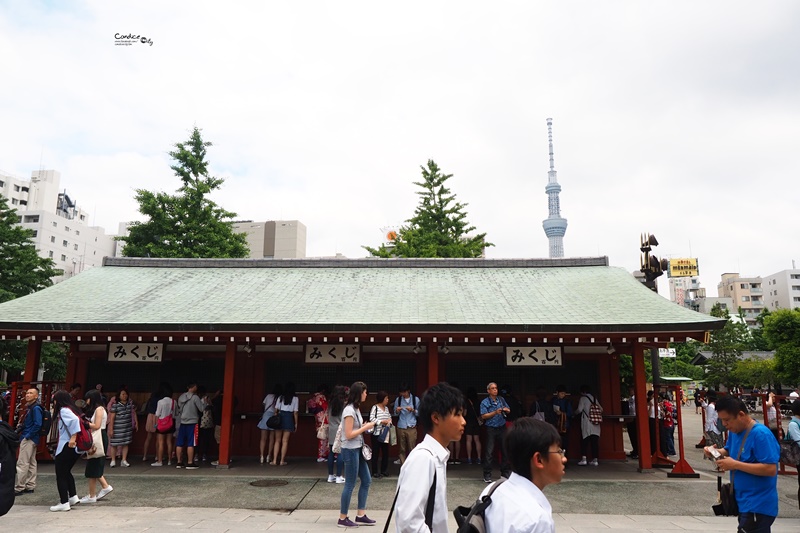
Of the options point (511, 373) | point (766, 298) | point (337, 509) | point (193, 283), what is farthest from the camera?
point (766, 298)

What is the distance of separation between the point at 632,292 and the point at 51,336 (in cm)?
1385

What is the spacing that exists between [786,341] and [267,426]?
33.2 meters

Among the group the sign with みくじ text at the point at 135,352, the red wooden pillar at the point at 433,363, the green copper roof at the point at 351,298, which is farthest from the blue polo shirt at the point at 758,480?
the sign with みくじ text at the point at 135,352

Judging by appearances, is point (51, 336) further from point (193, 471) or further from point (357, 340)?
point (357, 340)

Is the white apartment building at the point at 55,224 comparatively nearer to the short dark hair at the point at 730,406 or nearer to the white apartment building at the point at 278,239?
the white apartment building at the point at 278,239

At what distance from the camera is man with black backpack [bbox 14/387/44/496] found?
355 inches

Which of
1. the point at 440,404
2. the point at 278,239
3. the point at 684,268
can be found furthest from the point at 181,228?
the point at 684,268

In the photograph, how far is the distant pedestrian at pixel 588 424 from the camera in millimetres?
11945

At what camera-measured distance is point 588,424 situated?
39.2ft

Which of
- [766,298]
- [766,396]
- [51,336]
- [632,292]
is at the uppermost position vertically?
[766,298]

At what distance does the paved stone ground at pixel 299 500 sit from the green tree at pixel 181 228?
1944 cm

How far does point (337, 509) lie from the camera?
8180 millimetres

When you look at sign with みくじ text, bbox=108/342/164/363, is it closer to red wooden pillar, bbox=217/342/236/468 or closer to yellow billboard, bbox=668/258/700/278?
red wooden pillar, bbox=217/342/236/468

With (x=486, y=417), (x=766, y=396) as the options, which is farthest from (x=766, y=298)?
(x=486, y=417)
